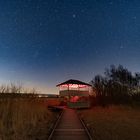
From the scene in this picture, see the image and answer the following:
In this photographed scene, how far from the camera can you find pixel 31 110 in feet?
46.9

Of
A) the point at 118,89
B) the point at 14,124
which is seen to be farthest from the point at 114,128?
the point at 118,89

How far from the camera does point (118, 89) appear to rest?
127 feet

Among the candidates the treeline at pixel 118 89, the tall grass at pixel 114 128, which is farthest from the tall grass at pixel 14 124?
the treeline at pixel 118 89

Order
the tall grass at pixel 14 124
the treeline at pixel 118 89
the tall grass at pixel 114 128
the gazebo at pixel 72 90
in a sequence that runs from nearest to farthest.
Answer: the tall grass at pixel 14 124 → the tall grass at pixel 114 128 → the treeline at pixel 118 89 → the gazebo at pixel 72 90

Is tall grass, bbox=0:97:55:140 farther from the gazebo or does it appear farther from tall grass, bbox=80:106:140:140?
the gazebo

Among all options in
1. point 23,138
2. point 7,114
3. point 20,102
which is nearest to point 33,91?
point 20,102

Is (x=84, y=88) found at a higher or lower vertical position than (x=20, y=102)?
higher

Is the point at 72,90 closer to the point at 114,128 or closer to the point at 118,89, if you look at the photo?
the point at 118,89

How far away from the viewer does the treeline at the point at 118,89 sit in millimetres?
31300

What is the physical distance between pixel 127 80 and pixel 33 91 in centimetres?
3580

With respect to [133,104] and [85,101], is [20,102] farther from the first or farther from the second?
[85,101]

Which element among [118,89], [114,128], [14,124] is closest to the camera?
[14,124]

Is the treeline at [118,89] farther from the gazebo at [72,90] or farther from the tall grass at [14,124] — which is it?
the tall grass at [14,124]

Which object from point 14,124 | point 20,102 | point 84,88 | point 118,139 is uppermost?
point 84,88
